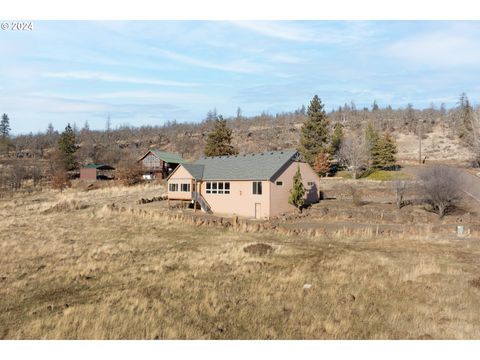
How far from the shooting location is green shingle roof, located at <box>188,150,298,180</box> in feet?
105

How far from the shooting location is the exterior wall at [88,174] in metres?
65.6

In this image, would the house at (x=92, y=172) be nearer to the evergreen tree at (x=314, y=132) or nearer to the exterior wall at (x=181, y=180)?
the exterior wall at (x=181, y=180)

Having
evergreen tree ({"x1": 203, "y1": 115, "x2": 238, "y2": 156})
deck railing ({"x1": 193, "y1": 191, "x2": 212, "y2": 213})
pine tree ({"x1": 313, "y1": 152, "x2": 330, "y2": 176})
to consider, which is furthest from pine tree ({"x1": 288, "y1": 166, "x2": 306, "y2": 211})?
evergreen tree ({"x1": 203, "y1": 115, "x2": 238, "y2": 156})

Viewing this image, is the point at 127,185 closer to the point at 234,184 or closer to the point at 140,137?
the point at 234,184

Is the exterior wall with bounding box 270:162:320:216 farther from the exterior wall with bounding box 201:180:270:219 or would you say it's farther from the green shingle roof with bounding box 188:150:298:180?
the green shingle roof with bounding box 188:150:298:180

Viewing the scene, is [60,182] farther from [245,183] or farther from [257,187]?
[257,187]

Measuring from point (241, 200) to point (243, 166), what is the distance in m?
4.08

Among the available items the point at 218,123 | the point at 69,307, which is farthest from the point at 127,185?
the point at 69,307

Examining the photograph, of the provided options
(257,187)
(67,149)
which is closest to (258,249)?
(257,187)

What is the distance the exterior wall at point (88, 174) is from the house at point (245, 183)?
35.1m

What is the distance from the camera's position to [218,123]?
54.3 meters

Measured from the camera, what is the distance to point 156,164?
64.8 m

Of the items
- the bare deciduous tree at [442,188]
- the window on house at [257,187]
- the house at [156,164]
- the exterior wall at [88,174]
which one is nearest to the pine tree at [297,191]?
the window on house at [257,187]

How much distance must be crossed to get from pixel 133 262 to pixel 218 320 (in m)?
7.80
